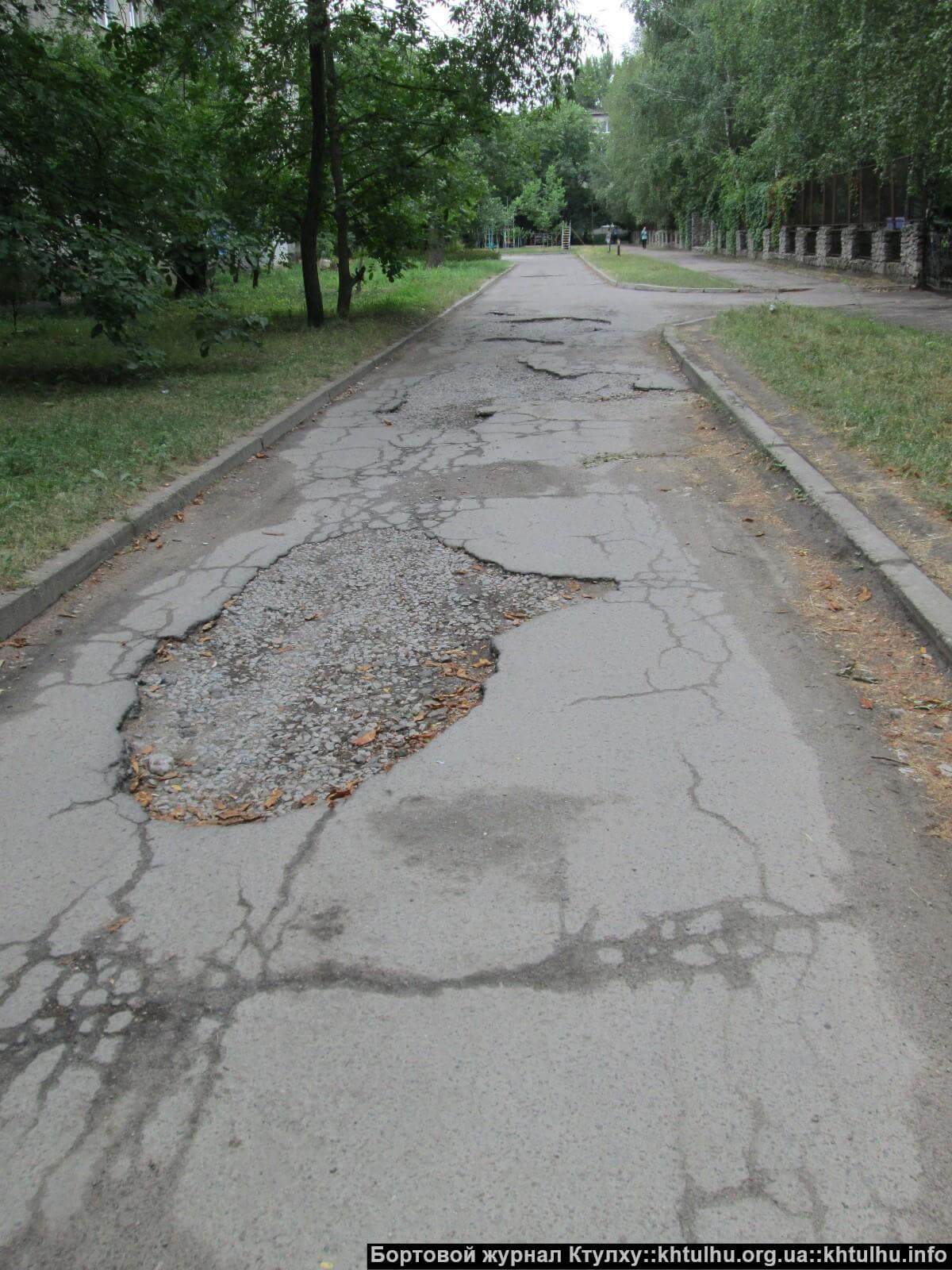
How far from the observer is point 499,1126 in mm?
2014

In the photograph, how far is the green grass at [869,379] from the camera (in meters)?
6.63

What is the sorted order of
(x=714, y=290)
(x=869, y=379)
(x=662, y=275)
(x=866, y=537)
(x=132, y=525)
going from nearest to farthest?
(x=866, y=537)
(x=132, y=525)
(x=869, y=379)
(x=714, y=290)
(x=662, y=275)

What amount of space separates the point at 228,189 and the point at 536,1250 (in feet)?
55.1

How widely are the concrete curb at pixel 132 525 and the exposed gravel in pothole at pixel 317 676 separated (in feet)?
2.91

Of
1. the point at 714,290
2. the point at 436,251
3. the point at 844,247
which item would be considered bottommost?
the point at 714,290

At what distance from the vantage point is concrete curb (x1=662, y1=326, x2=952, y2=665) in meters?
4.27

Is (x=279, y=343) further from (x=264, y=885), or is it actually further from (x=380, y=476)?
(x=264, y=885)

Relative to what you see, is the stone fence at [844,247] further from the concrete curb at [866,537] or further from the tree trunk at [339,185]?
the concrete curb at [866,537]

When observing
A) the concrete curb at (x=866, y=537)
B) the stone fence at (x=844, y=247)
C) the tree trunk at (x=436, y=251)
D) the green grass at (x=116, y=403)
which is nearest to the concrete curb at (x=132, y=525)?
the green grass at (x=116, y=403)

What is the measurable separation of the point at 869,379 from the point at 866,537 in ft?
15.9

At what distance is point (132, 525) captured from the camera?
609 cm

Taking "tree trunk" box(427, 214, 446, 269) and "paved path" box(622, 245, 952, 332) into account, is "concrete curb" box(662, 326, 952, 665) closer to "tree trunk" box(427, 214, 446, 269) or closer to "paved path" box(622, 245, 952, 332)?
"paved path" box(622, 245, 952, 332)

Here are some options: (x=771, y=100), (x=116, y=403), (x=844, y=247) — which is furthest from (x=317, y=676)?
(x=844, y=247)

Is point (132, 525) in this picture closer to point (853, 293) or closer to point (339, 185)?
point (339, 185)
